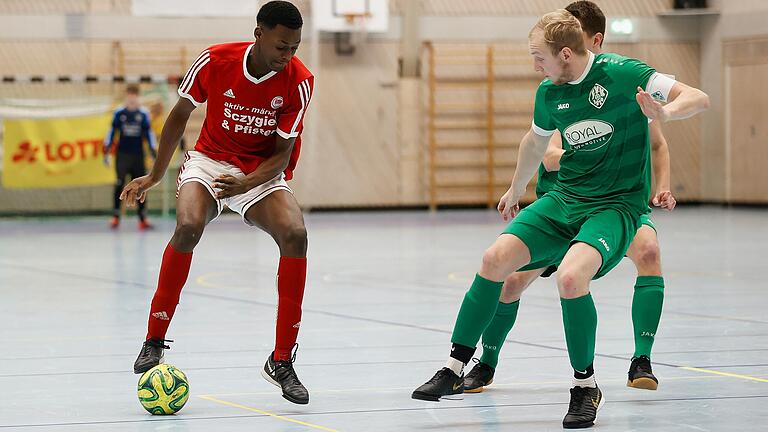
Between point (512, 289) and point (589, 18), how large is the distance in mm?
1310

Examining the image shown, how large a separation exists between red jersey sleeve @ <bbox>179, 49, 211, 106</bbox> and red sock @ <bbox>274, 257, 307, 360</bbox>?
0.86 meters

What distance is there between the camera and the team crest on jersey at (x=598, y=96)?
5.27 metres

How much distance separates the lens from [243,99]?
18.6 feet

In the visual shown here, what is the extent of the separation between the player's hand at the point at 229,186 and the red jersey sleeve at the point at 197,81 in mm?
402

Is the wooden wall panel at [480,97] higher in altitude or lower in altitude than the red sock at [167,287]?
lower

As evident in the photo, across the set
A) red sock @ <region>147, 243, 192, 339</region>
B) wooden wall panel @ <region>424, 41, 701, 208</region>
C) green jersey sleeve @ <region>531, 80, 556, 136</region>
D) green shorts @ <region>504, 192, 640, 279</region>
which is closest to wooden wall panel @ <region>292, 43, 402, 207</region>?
wooden wall panel @ <region>424, 41, 701, 208</region>

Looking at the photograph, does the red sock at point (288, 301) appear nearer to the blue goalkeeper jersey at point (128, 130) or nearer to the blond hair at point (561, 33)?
the blond hair at point (561, 33)

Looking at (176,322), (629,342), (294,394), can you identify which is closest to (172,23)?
(176,322)

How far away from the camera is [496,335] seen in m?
5.92

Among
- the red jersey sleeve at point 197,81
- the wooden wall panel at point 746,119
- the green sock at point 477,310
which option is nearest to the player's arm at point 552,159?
the green sock at point 477,310

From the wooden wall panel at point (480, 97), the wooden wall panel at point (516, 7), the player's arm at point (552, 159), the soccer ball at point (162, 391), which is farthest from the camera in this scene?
the wooden wall panel at point (480, 97)

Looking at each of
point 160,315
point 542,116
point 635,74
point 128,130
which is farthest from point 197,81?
point 128,130

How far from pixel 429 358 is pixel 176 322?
7.73 feet

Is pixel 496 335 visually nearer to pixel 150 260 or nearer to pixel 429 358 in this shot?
pixel 429 358
